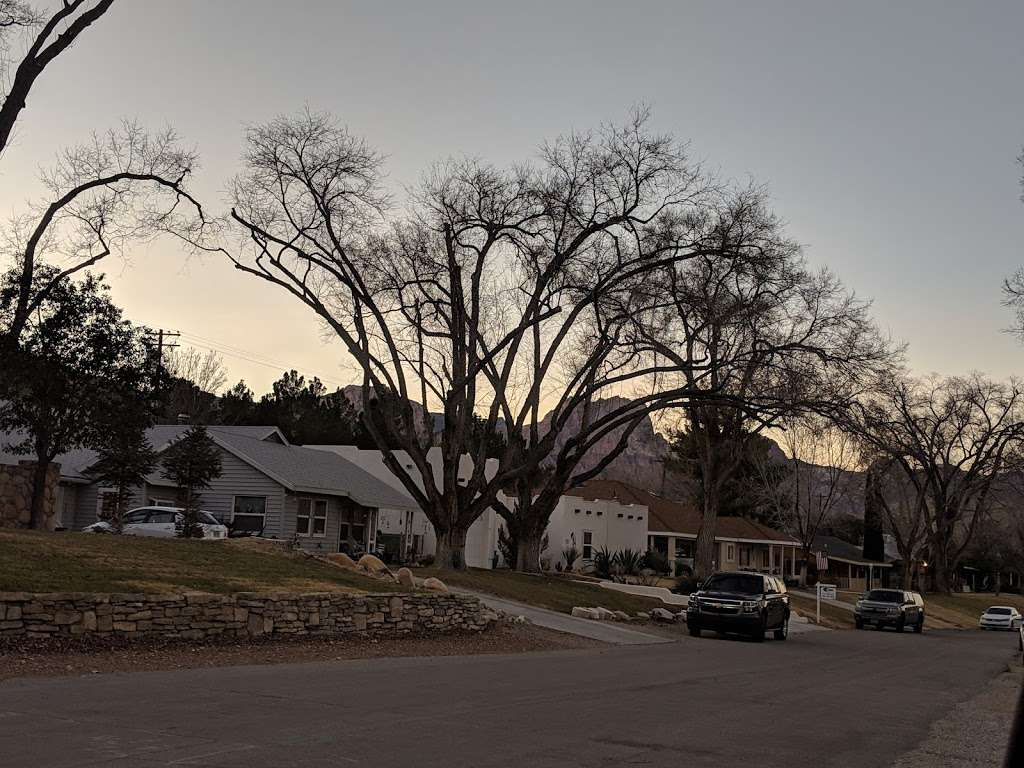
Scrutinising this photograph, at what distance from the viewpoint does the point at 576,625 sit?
86.9 ft

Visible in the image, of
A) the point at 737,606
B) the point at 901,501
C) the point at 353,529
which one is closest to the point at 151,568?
the point at 737,606

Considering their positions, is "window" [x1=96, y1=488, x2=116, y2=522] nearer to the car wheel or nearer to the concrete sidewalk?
the concrete sidewalk

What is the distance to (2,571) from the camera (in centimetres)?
1516

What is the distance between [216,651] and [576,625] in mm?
12298

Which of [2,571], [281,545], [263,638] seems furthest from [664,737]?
[281,545]

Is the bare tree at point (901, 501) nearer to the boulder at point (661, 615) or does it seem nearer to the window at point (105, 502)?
the boulder at point (661, 615)

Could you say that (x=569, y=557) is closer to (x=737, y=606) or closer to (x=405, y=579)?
(x=737, y=606)

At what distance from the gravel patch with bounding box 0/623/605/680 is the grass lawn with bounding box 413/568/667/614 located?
Result: 7447mm

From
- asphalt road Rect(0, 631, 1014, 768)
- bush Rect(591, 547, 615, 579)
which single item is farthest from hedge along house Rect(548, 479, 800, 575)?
asphalt road Rect(0, 631, 1014, 768)

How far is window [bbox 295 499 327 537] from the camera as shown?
4009 centimetres

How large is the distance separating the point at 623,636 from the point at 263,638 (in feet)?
36.3

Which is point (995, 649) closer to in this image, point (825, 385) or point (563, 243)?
point (825, 385)

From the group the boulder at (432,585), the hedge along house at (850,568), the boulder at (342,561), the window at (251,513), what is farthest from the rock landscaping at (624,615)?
the hedge along house at (850,568)

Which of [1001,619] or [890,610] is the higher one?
[890,610]
